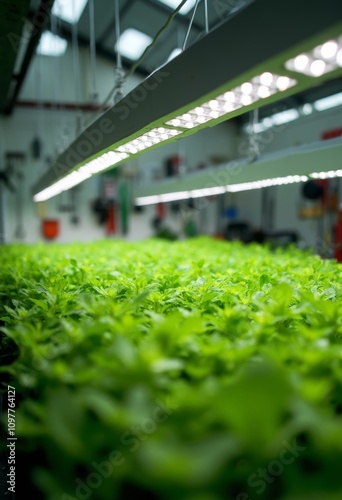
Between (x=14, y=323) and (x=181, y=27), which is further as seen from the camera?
(x=181, y=27)

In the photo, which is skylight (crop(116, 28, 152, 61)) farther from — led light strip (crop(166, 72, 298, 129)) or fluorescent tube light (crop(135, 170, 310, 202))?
led light strip (crop(166, 72, 298, 129))

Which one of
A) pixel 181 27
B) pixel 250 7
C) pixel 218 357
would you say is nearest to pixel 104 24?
pixel 181 27

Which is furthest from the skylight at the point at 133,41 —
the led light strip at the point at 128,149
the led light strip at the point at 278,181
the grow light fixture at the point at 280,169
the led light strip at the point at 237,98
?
the led light strip at the point at 237,98

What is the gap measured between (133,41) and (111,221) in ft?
11.0

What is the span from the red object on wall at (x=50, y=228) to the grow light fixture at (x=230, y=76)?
225 inches

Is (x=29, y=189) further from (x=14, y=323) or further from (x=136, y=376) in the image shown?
(x=136, y=376)

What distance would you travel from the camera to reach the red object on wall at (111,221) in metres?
7.57

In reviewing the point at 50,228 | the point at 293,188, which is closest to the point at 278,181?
Answer: the point at 293,188

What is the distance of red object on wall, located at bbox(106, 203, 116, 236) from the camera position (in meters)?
7.57

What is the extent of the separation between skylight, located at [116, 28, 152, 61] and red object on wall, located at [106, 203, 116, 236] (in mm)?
2877

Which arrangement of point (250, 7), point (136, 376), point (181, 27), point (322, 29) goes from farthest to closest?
point (181, 27) < point (250, 7) < point (322, 29) < point (136, 376)

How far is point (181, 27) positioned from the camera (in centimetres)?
573

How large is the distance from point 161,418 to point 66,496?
21cm

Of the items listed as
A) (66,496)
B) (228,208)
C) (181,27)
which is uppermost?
(181,27)
